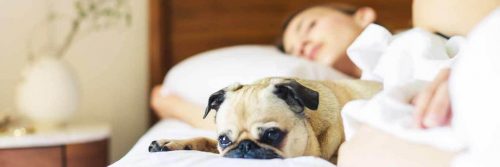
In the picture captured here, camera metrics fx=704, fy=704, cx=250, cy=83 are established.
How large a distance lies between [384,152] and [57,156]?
111cm

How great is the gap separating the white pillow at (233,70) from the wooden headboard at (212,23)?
0.68 ft

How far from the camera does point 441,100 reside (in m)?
0.75

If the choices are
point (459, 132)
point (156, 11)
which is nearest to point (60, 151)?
point (156, 11)

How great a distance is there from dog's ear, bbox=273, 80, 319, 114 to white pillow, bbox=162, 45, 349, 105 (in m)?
0.50

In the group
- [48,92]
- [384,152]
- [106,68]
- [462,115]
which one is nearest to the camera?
[462,115]

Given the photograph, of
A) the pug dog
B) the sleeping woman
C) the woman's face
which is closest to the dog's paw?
the pug dog

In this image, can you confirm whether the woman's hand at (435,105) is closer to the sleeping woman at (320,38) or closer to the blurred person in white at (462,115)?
the blurred person in white at (462,115)

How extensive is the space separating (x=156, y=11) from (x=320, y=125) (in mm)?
1137

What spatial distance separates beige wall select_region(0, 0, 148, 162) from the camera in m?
1.98

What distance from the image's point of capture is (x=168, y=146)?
1057 millimetres

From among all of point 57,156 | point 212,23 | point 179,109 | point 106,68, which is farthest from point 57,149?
point 212,23

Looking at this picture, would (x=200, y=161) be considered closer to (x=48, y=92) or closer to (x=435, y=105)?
(x=435, y=105)

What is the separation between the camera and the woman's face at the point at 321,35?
5.62 ft

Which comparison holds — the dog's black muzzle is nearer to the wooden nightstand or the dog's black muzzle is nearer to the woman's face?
the woman's face
